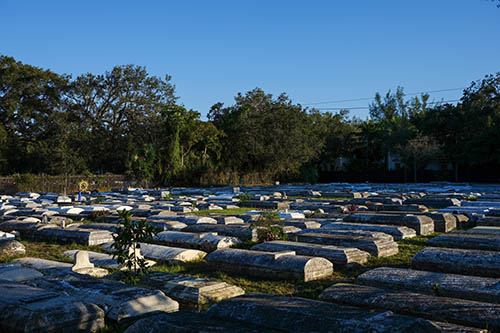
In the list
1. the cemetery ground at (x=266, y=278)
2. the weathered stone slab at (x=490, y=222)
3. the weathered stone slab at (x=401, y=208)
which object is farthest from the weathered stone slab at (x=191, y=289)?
the weathered stone slab at (x=401, y=208)

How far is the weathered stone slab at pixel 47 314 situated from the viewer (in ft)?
11.2

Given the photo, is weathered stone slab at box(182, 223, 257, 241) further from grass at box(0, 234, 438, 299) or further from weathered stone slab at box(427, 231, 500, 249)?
weathered stone slab at box(427, 231, 500, 249)

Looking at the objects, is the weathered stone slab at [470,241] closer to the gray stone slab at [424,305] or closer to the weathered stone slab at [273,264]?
the weathered stone slab at [273,264]

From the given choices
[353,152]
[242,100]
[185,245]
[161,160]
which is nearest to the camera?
[185,245]

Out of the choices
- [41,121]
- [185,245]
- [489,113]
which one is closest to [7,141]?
[41,121]

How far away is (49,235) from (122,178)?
22487 mm

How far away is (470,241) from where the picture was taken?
7.25 m

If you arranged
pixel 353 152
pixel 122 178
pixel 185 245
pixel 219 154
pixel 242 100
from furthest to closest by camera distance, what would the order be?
1. pixel 353 152
2. pixel 242 100
3. pixel 219 154
4. pixel 122 178
5. pixel 185 245

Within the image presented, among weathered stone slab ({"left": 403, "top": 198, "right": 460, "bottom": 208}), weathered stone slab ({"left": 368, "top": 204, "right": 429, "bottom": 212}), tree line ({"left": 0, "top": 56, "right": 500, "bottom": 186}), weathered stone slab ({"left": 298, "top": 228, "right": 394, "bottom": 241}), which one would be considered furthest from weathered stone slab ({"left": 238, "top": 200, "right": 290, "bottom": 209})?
tree line ({"left": 0, "top": 56, "right": 500, "bottom": 186})

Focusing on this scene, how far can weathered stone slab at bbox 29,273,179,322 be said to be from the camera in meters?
3.95

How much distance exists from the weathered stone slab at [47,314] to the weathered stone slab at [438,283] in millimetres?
3010

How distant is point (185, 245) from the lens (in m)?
8.16

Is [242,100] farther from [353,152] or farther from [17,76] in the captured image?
[17,76]

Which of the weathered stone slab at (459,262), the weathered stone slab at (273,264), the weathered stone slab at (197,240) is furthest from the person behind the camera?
the weathered stone slab at (197,240)
